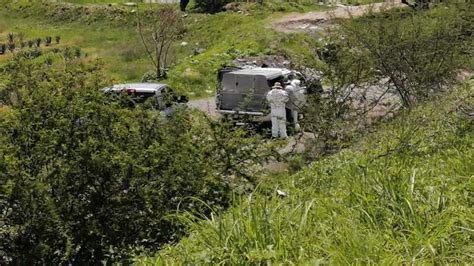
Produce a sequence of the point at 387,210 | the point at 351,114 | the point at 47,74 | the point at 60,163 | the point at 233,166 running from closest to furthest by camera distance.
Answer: the point at 387,210, the point at 60,163, the point at 47,74, the point at 233,166, the point at 351,114

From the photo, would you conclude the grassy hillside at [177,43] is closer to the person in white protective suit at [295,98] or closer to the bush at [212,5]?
the bush at [212,5]

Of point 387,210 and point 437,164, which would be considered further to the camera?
point 437,164

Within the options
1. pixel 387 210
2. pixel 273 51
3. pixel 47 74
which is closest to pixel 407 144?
pixel 387 210

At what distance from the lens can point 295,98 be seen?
14500 millimetres

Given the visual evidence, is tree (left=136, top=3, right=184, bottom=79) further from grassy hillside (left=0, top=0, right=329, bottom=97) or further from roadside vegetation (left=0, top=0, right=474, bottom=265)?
roadside vegetation (left=0, top=0, right=474, bottom=265)

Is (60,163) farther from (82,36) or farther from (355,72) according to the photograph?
(82,36)

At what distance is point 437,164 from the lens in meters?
6.28

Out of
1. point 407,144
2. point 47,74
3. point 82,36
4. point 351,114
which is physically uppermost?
point 47,74

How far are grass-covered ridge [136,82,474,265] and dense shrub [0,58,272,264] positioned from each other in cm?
147

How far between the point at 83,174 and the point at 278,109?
790 cm

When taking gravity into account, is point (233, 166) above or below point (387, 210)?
below

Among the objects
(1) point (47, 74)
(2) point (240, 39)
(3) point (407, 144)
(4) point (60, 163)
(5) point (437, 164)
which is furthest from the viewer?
(2) point (240, 39)

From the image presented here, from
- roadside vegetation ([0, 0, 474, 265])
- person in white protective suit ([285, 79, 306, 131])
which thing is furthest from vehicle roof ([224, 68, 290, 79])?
roadside vegetation ([0, 0, 474, 265])

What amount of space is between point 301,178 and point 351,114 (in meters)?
5.80
